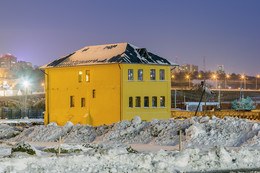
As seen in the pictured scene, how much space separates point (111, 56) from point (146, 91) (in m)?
6.16

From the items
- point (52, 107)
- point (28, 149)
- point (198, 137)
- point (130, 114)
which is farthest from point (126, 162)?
point (52, 107)

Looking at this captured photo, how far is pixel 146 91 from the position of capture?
50.6m

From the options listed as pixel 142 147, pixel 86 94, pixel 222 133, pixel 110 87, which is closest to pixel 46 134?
pixel 142 147

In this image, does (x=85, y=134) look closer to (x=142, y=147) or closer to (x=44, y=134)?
(x=44, y=134)

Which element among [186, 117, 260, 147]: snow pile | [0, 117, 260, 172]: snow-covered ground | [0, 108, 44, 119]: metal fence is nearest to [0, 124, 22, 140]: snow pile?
[0, 117, 260, 172]: snow-covered ground

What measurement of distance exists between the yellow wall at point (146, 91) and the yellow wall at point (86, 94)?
0.97m

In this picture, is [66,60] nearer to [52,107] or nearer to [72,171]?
[52,107]

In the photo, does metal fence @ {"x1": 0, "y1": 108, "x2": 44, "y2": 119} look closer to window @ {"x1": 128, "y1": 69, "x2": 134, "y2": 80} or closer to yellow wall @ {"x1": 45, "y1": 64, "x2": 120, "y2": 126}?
yellow wall @ {"x1": 45, "y1": 64, "x2": 120, "y2": 126}

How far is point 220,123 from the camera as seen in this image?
25016mm

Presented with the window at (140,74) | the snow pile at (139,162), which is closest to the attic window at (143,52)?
the window at (140,74)

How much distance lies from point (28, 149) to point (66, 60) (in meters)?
38.2

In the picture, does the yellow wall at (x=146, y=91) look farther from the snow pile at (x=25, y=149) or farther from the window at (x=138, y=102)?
the snow pile at (x=25, y=149)

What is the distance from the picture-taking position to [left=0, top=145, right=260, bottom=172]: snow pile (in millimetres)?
15102

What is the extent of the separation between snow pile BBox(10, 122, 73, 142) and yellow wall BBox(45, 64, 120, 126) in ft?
55.7
